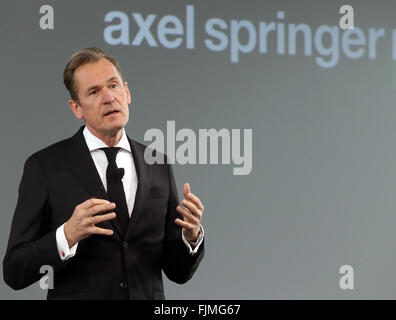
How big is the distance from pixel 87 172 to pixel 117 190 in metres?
A: 0.10

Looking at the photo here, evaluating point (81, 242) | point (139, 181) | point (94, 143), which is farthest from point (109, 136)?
point (81, 242)

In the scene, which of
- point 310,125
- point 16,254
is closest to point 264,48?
point 310,125

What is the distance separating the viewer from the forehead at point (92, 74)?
5.47 feet

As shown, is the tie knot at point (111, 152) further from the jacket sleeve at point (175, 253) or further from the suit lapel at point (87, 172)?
the jacket sleeve at point (175, 253)

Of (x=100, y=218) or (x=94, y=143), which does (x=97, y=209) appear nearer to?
(x=100, y=218)

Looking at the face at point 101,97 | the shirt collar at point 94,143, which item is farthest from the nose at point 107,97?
the shirt collar at point 94,143

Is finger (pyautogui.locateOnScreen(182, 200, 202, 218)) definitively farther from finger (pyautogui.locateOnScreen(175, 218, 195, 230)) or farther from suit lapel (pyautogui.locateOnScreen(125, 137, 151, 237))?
suit lapel (pyautogui.locateOnScreen(125, 137, 151, 237))

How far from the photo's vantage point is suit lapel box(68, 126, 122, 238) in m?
1.59

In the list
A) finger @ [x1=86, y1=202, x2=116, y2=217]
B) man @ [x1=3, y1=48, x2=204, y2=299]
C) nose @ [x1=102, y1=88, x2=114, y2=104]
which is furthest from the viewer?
nose @ [x1=102, y1=88, x2=114, y2=104]

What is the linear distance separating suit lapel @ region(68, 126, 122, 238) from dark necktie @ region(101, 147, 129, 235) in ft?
0.07

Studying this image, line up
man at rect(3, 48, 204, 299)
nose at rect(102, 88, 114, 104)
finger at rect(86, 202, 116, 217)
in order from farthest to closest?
nose at rect(102, 88, 114, 104)
man at rect(3, 48, 204, 299)
finger at rect(86, 202, 116, 217)

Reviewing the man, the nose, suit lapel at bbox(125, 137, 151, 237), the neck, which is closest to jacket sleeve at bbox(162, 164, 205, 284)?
the man

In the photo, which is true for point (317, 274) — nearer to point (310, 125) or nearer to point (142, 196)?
point (310, 125)

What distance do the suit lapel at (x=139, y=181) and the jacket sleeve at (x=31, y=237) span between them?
224 mm
